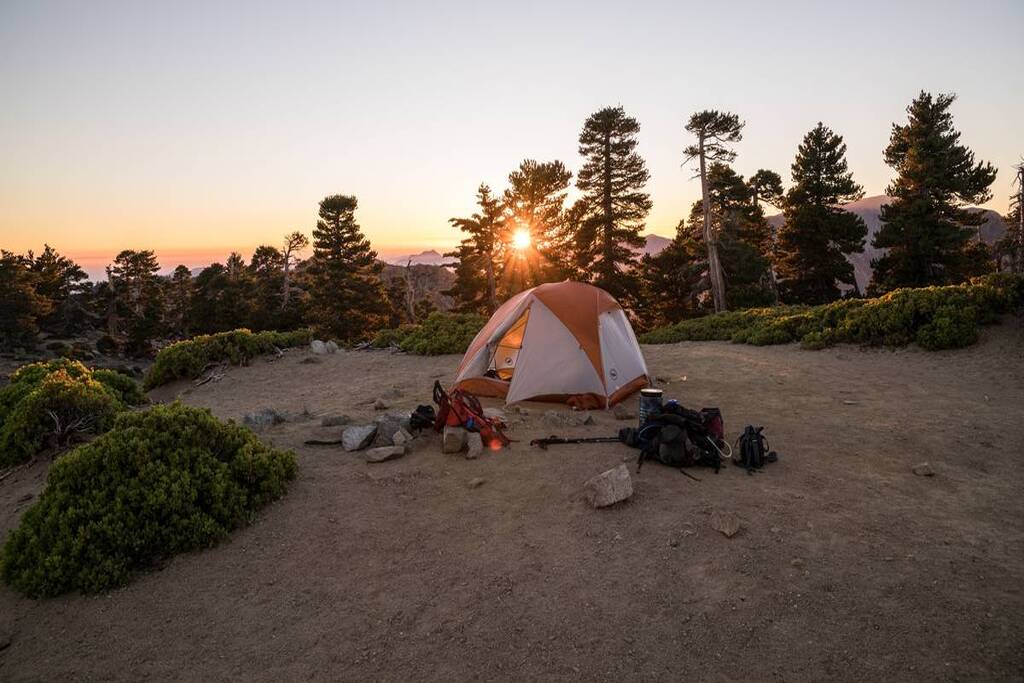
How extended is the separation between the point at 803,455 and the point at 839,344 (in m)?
9.35

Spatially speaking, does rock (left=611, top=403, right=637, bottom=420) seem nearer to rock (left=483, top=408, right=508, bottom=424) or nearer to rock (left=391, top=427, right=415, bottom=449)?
rock (left=483, top=408, right=508, bottom=424)

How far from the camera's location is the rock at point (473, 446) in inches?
265

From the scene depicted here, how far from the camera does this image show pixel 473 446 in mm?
6816

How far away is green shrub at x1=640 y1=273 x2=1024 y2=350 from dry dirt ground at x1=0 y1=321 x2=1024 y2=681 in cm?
631

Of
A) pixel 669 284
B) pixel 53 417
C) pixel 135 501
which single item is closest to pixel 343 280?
pixel 669 284

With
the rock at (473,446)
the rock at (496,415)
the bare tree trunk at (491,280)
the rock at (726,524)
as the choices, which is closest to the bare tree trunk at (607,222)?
the bare tree trunk at (491,280)

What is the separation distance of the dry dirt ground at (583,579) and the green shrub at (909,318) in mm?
6314

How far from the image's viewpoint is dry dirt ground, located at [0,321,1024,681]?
324 centimetres

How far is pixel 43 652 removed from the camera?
363 cm

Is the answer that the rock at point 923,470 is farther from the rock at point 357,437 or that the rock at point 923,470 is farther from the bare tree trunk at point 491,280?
the bare tree trunk at point 491,280

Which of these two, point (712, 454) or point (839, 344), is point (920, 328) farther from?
point (712, 454)

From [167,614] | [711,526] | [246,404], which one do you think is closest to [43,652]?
[167,614]

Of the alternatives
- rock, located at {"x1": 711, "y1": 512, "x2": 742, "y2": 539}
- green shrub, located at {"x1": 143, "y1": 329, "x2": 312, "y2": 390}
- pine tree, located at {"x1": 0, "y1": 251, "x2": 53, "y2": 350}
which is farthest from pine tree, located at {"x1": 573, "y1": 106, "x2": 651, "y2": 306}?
pine tree, located at {"x1": 0, "y1": 251, "x2": 53, "y2": 350}

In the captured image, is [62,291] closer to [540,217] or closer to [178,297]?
[178,297]
